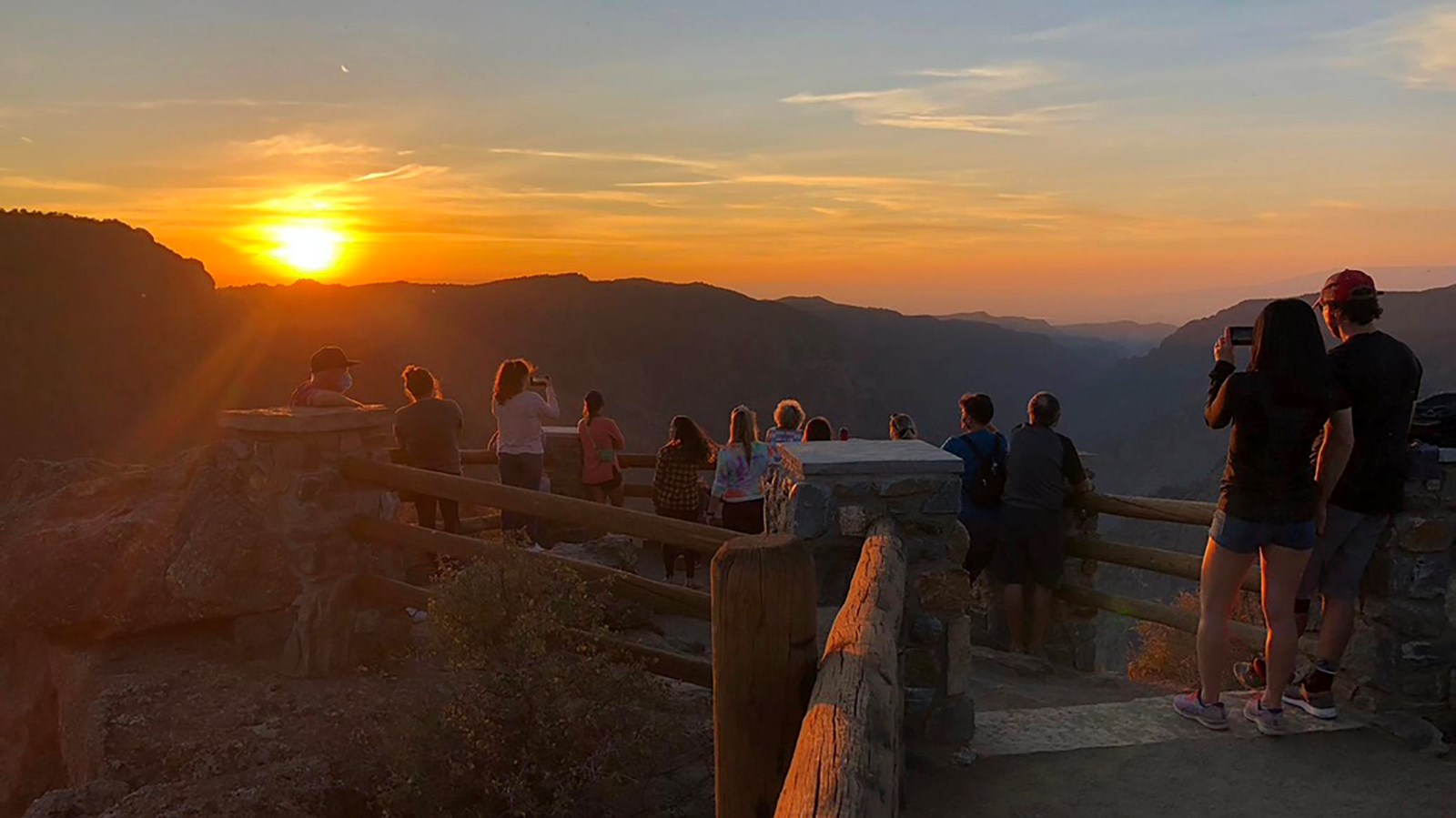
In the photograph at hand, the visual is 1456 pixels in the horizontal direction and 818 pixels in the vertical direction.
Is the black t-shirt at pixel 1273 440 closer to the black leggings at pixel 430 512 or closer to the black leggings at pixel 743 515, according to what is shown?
the black leggings at pixel 743 515

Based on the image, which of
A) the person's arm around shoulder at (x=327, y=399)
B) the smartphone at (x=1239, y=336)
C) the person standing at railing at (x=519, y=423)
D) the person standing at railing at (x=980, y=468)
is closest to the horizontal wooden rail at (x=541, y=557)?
the person's arm around shoulder at (x=327, y=399)

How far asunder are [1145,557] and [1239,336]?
2640mm

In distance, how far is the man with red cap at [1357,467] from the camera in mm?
4043

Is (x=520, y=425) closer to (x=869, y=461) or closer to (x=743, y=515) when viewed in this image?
(x=743, y=515)

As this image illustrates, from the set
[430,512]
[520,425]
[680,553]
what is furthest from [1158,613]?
[430,512]

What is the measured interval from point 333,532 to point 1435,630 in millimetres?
5784

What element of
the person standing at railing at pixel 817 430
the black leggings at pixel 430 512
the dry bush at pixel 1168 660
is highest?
the person standing at railing at pixel 817 430

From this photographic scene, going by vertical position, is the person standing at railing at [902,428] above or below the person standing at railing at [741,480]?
above

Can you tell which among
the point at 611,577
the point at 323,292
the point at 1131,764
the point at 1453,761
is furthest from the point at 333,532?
Answer: the point at 323,292

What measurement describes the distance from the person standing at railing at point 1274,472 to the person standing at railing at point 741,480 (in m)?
3.55

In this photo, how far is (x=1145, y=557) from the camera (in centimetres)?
636

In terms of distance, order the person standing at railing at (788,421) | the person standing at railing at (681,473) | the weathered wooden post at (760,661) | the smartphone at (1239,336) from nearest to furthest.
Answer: the weathered wooden post at (760,661) < the smartphone at (1239,336) < the person standing at railing at (788,421) < the person standing at railing at (681,473)

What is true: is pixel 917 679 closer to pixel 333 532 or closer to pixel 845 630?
pixel 845 630

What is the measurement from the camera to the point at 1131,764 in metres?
3.98
